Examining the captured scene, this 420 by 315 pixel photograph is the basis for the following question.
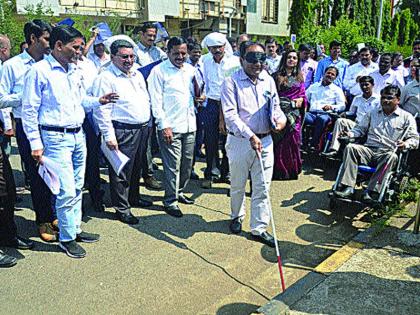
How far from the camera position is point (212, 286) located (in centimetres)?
377

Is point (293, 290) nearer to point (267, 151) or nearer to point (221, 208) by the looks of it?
point (267, 151)

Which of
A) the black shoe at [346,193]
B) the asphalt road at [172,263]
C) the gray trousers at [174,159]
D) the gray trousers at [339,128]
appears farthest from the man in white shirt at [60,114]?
the gray trousers at [339,128]

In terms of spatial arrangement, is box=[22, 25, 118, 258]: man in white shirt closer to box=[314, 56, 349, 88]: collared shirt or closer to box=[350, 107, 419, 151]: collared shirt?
box=[350, 107, 419, 151]: collared shirt

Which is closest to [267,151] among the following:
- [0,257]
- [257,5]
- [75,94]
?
[75,94]

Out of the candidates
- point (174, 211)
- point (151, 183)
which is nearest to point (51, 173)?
point (174, 211)

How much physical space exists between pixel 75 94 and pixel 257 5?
28457mm

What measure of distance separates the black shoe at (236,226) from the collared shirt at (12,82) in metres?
2.58

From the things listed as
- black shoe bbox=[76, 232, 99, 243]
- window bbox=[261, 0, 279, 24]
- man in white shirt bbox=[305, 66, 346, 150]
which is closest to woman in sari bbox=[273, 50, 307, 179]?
man in white shirt bbox=[305, 66, 346, 150]

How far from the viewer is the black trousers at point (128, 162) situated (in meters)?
4.88

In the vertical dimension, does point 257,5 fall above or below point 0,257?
above

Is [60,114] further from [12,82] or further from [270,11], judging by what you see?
[270,11]

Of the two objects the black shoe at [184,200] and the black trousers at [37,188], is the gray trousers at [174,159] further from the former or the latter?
the black trousers at [37,188]

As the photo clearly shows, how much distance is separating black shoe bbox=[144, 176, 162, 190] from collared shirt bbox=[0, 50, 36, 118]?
7.13ft

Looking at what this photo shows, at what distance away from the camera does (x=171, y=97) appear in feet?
16.7
